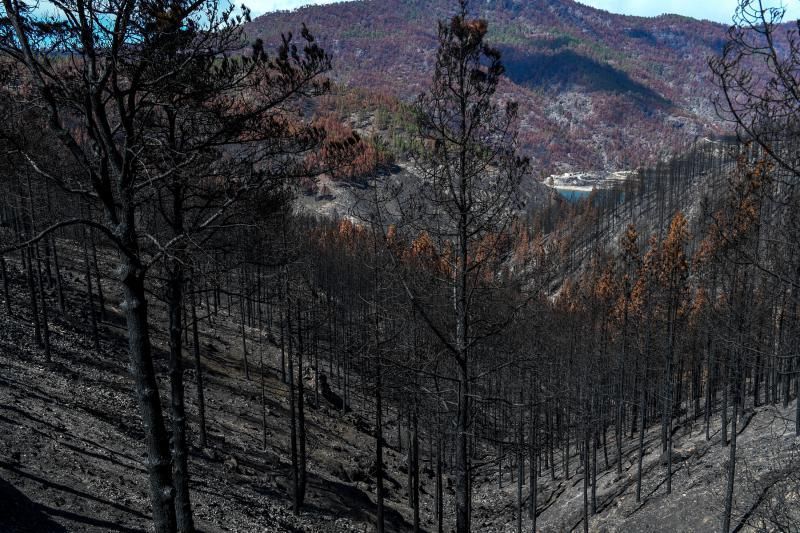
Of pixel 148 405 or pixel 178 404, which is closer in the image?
pixel 148 405

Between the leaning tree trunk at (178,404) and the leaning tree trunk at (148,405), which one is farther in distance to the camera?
the leaning tree trunk at (178,404)

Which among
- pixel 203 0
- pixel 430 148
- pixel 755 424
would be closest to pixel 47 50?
pixel 203 0

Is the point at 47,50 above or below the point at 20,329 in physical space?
above

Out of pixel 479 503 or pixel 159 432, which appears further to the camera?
pixel 479 503

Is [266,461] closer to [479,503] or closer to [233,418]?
[233,418]

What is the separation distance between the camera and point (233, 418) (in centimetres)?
2767

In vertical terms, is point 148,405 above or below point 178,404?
above

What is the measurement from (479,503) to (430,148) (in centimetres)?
3298

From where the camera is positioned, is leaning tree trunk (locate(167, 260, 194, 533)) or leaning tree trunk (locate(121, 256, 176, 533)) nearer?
leaning tree trunk (locate(121, 256, 176, 533))

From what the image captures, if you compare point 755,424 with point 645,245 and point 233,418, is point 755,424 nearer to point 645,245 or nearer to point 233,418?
point 233,418

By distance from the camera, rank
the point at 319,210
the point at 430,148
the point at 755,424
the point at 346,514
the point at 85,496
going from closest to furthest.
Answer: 1. the point at 430,148
2. the point at 85,496
3. the point at 346,514
4. the point at 755,424
5. the point at 319,210

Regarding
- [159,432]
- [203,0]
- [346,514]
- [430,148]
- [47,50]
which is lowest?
[346,514]

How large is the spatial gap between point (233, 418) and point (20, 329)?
11210 mm

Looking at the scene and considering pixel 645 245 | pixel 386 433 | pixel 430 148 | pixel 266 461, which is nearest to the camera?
pixel 430 148
